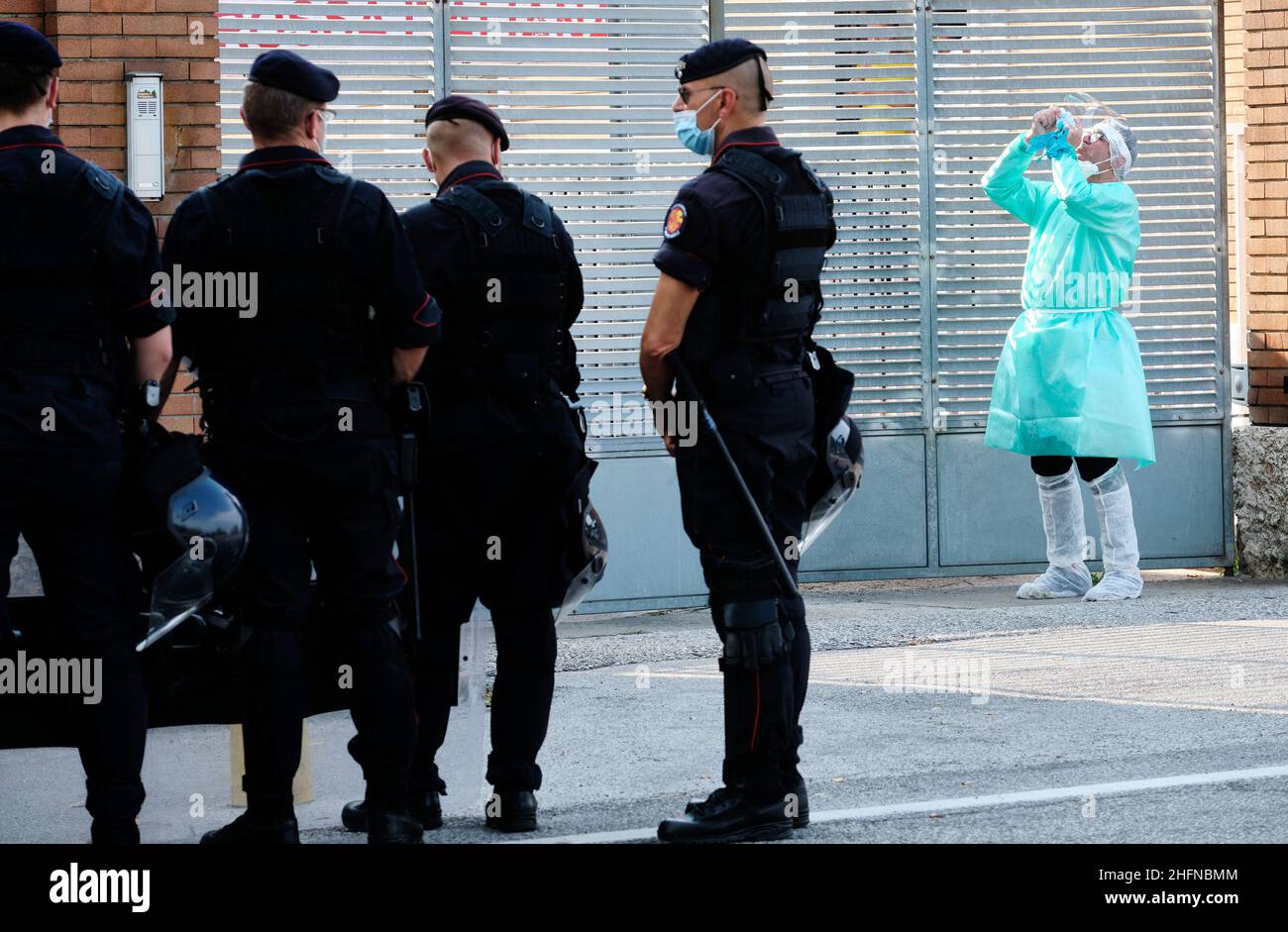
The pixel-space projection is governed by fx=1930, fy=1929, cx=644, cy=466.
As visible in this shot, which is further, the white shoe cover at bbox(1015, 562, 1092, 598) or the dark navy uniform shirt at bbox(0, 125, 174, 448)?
the white shoe cover at bbox(1015, 562, 1092, 598)

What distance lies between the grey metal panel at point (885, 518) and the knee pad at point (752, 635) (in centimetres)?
463

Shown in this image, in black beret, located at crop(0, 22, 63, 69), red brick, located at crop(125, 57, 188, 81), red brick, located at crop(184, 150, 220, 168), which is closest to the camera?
black beret, located at crop(0, 22, 63, 69)

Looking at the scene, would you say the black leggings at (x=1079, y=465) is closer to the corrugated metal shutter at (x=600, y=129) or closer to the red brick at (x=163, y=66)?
the corrugated metal shutter at (x=600, y=129)

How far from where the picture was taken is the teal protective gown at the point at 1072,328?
8844 millimetres

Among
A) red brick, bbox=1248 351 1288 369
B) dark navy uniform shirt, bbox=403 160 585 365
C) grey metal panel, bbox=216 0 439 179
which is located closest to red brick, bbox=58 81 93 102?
grey metal panel, bbox=216 0 439 179

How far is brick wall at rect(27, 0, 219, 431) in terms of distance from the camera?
7.64 metres

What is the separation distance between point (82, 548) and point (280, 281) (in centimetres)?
77

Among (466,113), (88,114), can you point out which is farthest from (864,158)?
(466,113)

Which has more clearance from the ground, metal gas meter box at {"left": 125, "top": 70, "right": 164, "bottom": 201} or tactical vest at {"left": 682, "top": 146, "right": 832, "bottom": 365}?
metal gas meter box at {"left": 125, "top": 70, "right": 164, "bottom": 201}

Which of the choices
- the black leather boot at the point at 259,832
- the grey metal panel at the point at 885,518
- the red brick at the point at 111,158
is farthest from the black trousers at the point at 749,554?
the grey metal panel at the point at 885,518

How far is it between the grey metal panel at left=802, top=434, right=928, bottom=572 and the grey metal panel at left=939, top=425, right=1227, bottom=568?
126mm

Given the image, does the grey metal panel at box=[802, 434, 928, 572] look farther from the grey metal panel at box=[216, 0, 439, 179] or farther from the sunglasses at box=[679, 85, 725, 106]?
the sunglasses at box=[679, 85, 725, 106]

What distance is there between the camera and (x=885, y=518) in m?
9.66

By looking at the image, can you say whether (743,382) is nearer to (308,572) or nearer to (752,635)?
(752,635)
